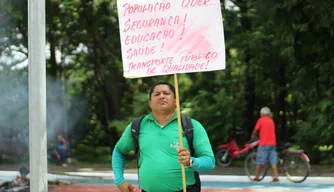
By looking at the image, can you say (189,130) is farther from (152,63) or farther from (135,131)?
(152,63)

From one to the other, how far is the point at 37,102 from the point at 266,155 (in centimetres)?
879

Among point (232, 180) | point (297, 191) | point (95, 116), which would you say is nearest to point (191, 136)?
point (297, 191)

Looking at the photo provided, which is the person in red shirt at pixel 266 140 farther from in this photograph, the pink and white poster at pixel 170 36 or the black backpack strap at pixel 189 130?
the black backpack strap at pixel 189 130

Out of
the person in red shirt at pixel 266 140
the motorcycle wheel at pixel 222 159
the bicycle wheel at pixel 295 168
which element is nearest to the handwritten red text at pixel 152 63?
the person in red shirt at pixel 266 140

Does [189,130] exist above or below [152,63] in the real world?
below

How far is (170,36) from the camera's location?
570 centimetres

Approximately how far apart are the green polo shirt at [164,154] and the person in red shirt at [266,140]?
10118 mm

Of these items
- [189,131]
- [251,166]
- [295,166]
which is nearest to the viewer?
[189,131]

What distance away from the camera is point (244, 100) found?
2398cm

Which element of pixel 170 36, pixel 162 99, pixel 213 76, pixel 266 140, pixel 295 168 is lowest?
pixel 295 168

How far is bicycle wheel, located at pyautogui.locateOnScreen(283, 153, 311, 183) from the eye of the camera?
52.2ft

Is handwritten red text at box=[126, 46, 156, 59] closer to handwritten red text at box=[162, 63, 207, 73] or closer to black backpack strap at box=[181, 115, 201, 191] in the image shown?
handwritten red text at box=[162, 63, 207, 73]

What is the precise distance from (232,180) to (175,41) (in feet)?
40.9

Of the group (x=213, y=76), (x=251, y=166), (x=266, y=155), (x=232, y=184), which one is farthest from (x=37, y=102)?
(x=213, y=76)
